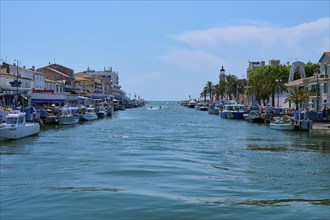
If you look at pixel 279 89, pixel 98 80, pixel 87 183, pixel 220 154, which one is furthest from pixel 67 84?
pixel 87 183

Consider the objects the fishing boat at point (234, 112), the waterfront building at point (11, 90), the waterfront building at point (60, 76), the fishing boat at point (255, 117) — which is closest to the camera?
the waterfront building at point (11, 90)

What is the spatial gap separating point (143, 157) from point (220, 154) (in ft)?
21.8

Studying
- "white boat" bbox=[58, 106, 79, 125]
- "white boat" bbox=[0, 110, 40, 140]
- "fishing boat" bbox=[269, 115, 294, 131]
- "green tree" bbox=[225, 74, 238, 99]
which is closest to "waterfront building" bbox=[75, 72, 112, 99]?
"green tree" bbox=[225, 74, 238, 99]

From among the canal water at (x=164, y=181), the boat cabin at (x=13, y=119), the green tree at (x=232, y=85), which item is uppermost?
the green tree at (x=232, y=85)

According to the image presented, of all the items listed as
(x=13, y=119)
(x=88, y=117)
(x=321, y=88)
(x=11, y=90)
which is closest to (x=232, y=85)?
(x=88, y=117)

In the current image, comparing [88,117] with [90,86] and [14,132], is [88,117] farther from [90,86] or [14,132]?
[90,86]

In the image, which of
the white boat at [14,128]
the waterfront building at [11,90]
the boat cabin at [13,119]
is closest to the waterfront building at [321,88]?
the white boat at [14,128]

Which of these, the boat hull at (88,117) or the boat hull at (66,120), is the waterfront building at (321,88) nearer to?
the boat hull at (66,120)

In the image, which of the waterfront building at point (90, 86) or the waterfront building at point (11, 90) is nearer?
the waterfront building at point (11, 90)

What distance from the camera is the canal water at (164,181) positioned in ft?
66.2

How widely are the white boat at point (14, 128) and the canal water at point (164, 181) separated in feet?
5.27

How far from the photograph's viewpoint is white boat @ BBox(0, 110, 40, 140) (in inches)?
1879

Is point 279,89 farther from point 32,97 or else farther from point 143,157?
point 143,157

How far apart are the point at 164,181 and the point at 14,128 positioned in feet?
87.9
